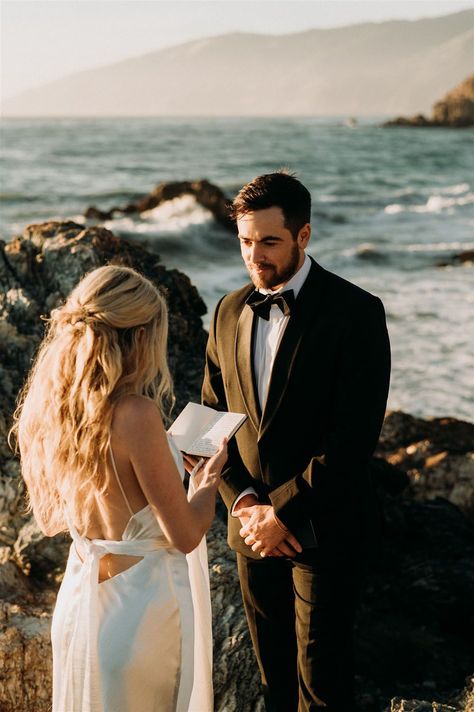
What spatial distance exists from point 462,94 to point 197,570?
10415cm

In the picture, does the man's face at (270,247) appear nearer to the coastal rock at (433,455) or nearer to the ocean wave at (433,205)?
the coastal rock at (433,455)

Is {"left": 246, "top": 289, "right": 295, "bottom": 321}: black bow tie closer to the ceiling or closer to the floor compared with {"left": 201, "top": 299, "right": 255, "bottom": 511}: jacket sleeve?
closer to the ceiling

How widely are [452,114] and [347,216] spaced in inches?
2971

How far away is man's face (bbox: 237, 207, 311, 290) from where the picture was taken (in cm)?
288

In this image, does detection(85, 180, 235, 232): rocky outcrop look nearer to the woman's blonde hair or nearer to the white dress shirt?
the white dress shirt

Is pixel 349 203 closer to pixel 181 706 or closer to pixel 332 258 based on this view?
pixel 332 258

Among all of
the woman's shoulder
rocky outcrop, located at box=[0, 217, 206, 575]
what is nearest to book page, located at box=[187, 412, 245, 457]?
the woman's shoulder

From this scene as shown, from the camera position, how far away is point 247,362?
301 cm

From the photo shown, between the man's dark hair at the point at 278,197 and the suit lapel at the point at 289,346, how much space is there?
23cm

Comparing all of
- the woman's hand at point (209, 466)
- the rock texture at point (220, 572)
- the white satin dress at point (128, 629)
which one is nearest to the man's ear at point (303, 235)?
the woman's hand at point (209, 466)

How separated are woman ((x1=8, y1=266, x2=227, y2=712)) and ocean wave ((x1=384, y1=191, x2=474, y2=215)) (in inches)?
1039

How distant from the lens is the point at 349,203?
96.4 ft

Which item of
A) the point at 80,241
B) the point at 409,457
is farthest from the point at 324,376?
the point at 409,457

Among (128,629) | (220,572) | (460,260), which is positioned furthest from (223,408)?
(460,260)
